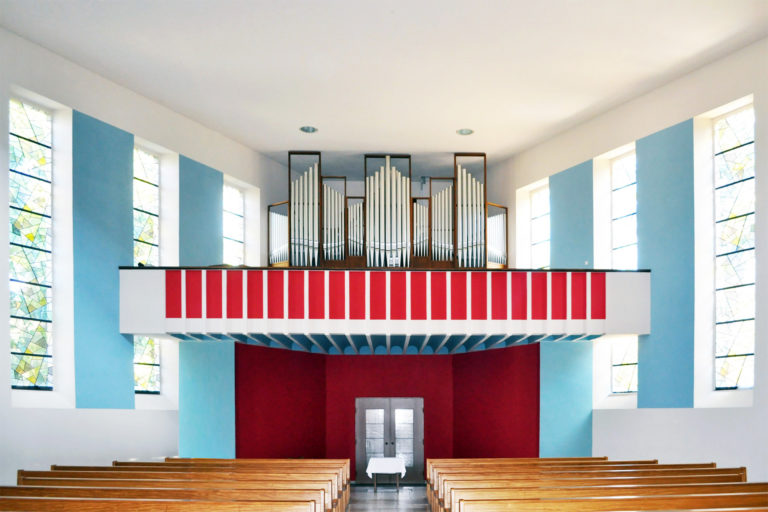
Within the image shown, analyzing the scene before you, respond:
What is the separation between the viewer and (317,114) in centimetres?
1131

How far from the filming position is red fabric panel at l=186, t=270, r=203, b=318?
31.8ft

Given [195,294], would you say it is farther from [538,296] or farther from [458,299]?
[538,296]

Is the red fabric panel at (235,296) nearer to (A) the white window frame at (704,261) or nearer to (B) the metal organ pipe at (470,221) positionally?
(B) the metal organ pipe at (470,221)

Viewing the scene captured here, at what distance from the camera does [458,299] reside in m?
9.88

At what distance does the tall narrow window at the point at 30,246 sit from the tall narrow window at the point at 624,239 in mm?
7707

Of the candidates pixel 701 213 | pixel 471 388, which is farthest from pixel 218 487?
pixel 471 388

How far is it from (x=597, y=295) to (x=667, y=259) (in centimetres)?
100

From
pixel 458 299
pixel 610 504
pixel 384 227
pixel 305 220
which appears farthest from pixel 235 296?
pixel 610 504

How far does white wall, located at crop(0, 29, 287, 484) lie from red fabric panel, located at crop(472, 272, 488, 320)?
14.8ft

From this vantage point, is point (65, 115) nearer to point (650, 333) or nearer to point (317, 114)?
point (317, 114)

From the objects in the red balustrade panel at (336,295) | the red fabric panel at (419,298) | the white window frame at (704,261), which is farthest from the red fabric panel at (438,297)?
the white window frame at (704,261)

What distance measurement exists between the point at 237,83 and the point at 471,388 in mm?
6833

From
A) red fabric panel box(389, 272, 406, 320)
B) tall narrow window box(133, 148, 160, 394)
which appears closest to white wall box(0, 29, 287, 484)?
tall narrow window box(133, 148, 160, 394)

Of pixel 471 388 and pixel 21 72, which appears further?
pixel 471 388
